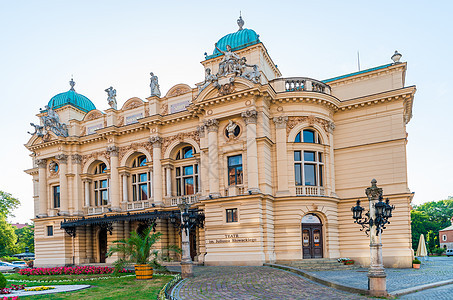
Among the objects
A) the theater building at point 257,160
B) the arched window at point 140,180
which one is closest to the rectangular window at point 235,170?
the theater building at point 257,160

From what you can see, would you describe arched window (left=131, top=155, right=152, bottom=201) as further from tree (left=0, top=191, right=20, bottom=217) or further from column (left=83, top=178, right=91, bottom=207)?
tree (left=0, top=191, right=20, bottom=217)

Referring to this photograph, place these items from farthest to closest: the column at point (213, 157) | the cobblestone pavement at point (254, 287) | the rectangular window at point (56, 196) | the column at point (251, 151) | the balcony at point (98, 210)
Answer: the rectangular window at point (56, 196)
the balcony at point (98, 210)
the column at point (213, 157)
the column at point (251, 151)
the cobblestone pavement at point (254, 287)

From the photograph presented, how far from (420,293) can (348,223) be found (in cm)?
1480

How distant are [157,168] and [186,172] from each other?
2.65 m

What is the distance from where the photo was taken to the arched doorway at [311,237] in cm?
2862

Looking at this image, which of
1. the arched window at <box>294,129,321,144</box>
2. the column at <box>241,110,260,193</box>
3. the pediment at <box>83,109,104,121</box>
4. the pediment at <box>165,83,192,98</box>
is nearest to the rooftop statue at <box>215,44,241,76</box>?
the column at <box>241,110,260,193</box>

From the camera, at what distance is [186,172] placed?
3466 centimetres

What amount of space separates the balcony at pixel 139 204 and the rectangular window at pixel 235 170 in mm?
9023

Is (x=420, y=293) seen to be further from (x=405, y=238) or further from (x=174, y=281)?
(x=405, y=238)

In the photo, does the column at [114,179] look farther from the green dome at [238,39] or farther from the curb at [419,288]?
the curb at [419,288]

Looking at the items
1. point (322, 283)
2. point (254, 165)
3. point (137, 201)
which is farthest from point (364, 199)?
point (137, 201)

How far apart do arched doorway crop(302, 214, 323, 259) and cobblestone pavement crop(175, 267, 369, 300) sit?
693 cm

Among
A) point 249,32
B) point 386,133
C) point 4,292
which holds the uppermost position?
point 249,32

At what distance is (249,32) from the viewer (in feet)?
112
